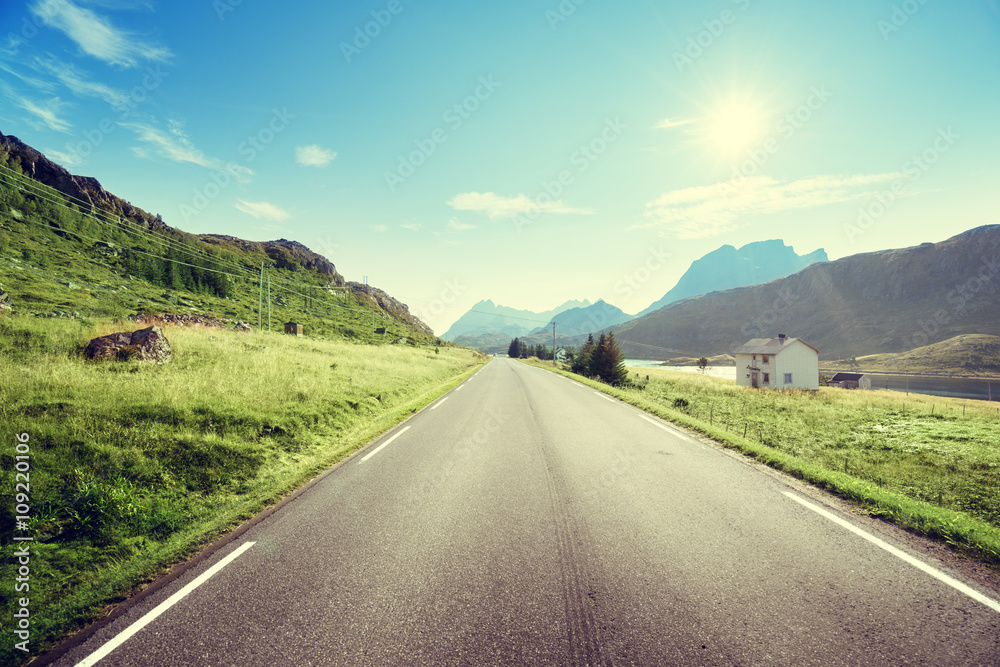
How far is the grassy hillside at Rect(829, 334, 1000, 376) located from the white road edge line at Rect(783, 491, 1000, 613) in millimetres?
145531

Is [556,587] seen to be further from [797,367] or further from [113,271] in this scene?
[113,271]

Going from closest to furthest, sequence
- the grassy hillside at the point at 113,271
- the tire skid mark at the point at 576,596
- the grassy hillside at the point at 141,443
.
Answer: the tire skid mark at the point at 576,596 < the grassy hillside at the point at 141,443 < the grassy hillside at the point at 113,271

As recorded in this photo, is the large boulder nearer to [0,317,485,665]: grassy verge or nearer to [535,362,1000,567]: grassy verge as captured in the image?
[0,317,485,665]: grassy verge

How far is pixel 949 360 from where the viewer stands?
109375 millimetres

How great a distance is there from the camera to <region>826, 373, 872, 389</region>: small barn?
55156 millimetres

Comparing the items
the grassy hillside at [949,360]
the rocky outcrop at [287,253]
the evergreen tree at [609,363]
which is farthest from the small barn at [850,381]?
the rocky outcrop at [287,253]

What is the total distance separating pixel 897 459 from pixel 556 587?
971 cm

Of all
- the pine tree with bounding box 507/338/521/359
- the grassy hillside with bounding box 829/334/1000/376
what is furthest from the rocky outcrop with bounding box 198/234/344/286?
the grassy hillside with bounding box 829/334/1000/376

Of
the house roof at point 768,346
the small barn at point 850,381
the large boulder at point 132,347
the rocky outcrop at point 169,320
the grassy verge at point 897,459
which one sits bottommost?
the small barn at point 850,381

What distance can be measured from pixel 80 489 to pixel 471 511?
5387 millimetres

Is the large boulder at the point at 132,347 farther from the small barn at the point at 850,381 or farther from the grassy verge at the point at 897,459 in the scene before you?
the small barn at the point at 850,381

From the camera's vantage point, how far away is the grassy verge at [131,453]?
3.78 meters

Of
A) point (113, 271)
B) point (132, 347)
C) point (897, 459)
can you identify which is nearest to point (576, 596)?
point (897, 459)

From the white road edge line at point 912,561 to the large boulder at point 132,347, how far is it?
15584 mm
